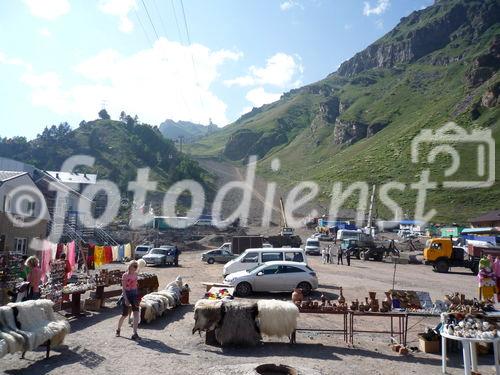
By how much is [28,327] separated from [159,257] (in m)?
25.2

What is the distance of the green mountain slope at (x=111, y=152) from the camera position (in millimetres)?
95438

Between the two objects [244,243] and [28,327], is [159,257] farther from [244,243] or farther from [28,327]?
[28,327]

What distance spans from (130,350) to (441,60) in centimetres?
20537

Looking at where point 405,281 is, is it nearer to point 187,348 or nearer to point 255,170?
point 187,348

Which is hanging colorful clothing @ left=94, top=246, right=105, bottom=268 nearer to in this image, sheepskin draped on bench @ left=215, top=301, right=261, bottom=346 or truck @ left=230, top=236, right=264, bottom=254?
truck @ left=230, top=236, right=264, bottom=254

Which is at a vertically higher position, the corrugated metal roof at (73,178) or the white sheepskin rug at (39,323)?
the corrugated metal roof at (73,178)

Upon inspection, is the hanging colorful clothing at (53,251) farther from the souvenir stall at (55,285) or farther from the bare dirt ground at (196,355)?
the bare dirt ground at (196,355)

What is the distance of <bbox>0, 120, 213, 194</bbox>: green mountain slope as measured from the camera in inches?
3757

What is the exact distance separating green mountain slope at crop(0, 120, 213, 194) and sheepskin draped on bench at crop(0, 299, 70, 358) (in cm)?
8134

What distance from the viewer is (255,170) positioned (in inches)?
5719

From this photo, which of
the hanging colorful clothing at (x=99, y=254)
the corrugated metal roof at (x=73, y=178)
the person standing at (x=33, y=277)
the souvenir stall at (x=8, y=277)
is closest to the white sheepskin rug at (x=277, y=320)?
the person standing at (x=33, y=277)

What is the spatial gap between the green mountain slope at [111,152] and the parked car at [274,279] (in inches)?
2930

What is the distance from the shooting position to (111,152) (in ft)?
343

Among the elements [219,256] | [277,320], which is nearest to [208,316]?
[277,320]
